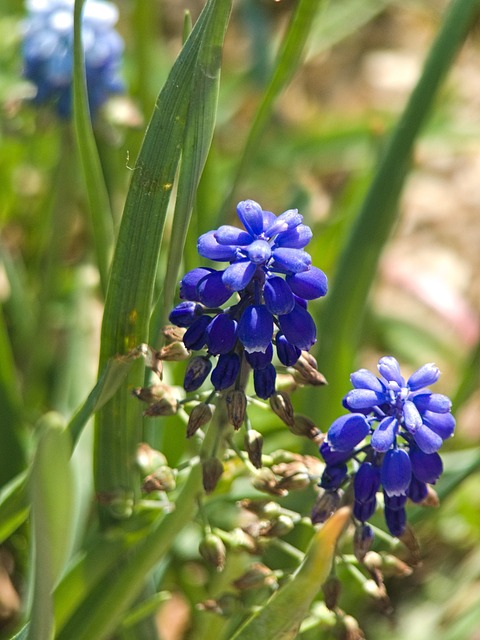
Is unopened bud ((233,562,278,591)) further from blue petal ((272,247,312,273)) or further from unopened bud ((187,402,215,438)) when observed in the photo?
blue petal ((272,247,312,273))

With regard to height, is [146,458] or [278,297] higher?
[278,297]

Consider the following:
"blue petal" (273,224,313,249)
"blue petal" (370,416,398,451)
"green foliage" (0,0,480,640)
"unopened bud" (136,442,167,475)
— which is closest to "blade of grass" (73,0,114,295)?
"green foliage" (0,0,480,640)

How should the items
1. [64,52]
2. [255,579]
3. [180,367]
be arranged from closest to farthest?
[255,579] → [180,367] → [64,52]

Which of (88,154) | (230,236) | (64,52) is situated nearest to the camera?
(230,236)

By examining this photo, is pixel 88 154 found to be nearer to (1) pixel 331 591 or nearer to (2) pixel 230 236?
(2) pixel 230 236

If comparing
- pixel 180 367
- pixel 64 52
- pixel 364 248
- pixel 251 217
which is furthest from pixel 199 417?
pixel 64 52

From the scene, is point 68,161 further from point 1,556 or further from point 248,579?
point 248,579

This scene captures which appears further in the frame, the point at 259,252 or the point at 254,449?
the point at 254,449
